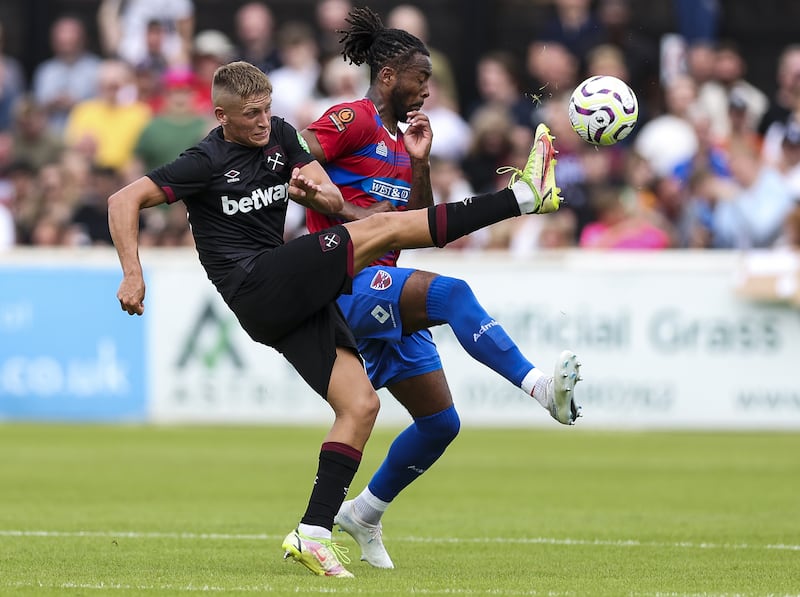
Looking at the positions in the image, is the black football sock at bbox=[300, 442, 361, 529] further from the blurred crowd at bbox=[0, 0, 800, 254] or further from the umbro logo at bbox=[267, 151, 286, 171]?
the blurred crowd at bbox=[0, 0, 800, 254]

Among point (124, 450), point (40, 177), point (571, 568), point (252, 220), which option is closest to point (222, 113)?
point (252, 220)

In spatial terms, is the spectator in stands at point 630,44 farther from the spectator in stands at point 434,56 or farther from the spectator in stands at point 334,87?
the spectator in stands at point 334,87

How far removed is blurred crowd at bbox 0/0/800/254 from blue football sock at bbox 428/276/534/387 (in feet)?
29.7

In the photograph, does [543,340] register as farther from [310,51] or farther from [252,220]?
[252,220]

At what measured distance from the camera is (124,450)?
14961mm

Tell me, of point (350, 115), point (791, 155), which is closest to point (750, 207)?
point (791, 155)

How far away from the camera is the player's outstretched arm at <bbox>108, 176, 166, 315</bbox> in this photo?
737cm

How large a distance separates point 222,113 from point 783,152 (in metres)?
11.3

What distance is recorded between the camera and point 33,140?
20.4 metres

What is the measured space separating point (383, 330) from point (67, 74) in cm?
1411

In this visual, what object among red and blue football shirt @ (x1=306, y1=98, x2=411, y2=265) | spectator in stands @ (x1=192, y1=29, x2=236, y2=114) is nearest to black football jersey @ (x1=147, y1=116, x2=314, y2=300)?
Result: red and blue football shirt @ (x1=306, y1=98, x2=411, y2=265)

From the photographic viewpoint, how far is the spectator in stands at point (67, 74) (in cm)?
2120

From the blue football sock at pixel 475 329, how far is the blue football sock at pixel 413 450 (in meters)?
0.52

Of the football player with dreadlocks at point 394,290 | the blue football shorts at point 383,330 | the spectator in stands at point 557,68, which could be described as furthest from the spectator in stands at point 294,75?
the blue football shorts at point 383,330
